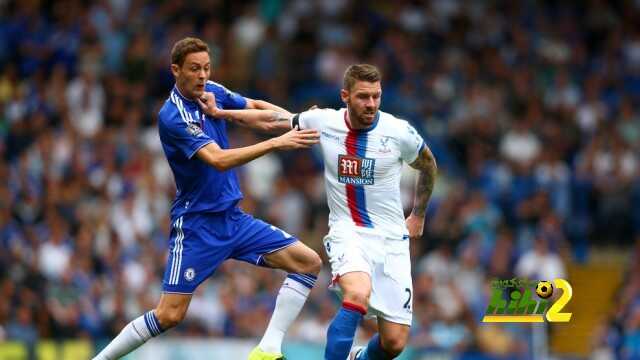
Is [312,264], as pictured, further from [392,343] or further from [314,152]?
[314,152]

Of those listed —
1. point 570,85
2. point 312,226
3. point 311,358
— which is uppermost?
point 570,85

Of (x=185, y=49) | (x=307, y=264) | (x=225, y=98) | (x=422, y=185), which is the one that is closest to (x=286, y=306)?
(x=307, y=264)

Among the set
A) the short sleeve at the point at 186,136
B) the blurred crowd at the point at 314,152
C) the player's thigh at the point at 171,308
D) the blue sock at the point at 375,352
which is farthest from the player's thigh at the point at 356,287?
the blurred crowd at the point at 314,152

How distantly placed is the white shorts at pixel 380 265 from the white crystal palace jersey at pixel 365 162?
0.09m

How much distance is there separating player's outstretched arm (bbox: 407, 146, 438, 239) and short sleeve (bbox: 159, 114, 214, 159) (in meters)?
1.62

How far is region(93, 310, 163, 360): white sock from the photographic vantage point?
36.6ft

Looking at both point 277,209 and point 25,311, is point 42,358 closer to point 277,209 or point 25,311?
point 25,311

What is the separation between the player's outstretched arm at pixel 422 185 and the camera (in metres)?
11.1

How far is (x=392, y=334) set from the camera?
430 inches

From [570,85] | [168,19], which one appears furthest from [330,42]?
[570,85]

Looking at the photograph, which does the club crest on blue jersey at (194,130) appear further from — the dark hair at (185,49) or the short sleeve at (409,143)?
the short sleeve at (409,143)

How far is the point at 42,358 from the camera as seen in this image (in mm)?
16156

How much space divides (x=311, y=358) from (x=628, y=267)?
5.92 m

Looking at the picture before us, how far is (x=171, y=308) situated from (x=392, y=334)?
1710mm
